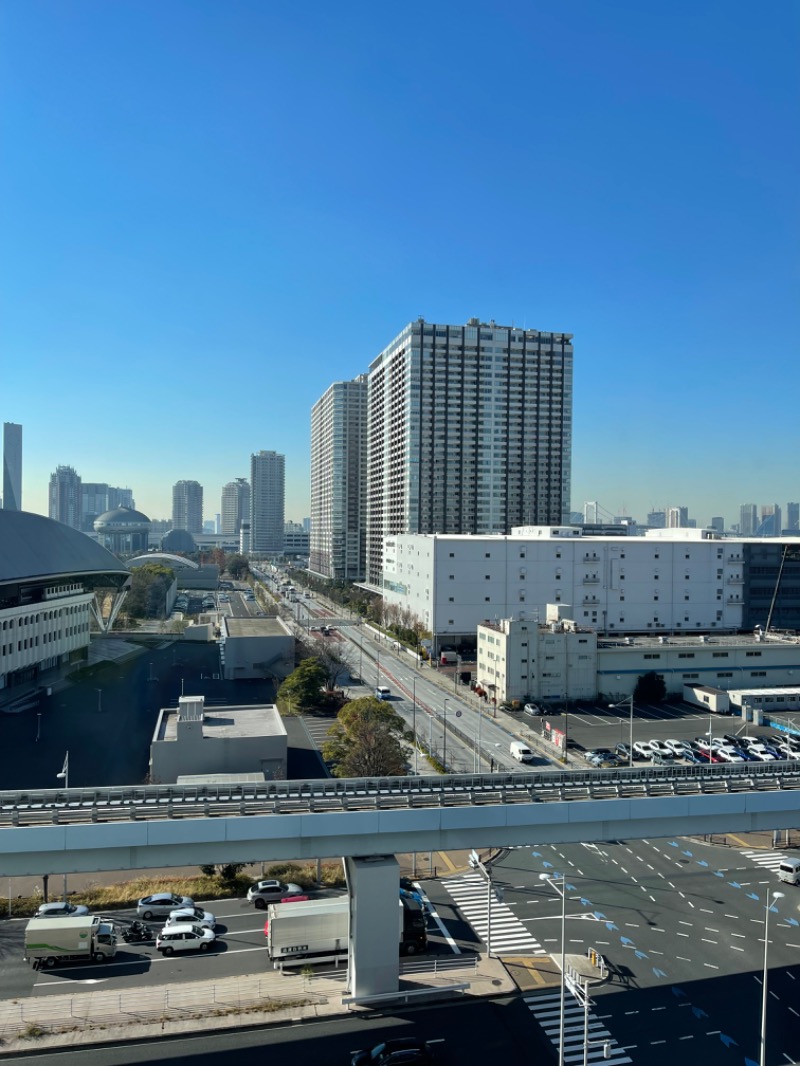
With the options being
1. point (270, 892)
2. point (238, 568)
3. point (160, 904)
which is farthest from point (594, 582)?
point (238, 568)

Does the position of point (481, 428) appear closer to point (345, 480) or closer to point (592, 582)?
point (592, 582)

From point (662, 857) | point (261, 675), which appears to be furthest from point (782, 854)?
point (261, 675)

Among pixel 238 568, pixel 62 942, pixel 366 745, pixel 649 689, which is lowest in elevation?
pixel 62 942

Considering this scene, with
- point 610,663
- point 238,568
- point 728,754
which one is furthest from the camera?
point 238,568

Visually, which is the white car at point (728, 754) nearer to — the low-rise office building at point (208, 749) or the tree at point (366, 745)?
the tree at point (366, 745)

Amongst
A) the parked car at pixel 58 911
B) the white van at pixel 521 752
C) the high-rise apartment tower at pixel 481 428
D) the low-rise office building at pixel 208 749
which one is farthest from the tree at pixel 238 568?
the parked car at pixel 58 911

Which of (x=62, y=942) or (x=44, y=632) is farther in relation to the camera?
(x=44, y=632)

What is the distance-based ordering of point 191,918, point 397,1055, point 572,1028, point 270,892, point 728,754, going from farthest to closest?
1. point 728,754
2. point 270,892
3. point 191,918
4. point 572,1028
5. point 397,1055
